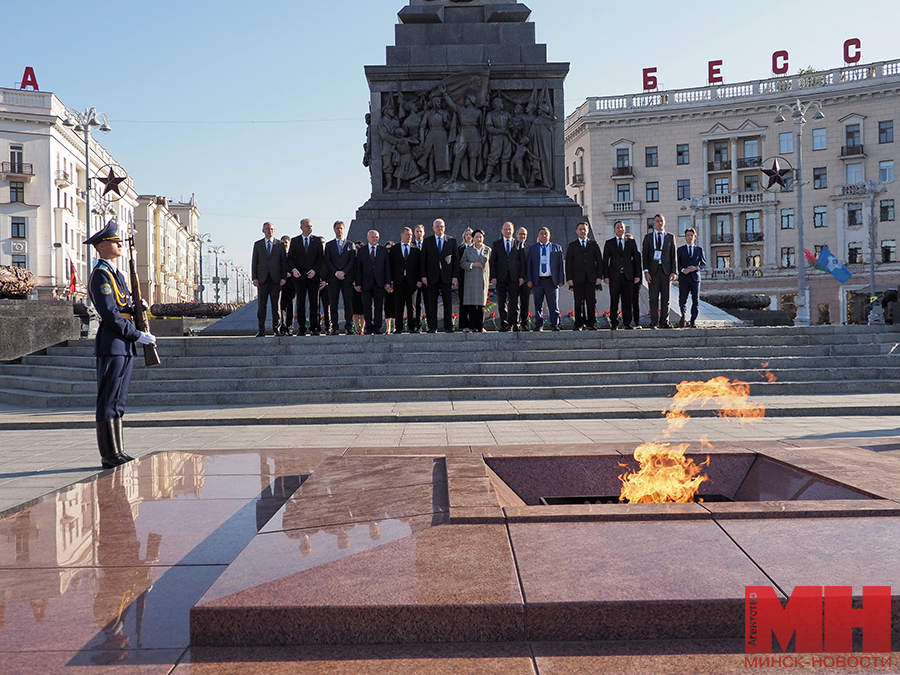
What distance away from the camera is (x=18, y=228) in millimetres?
53500

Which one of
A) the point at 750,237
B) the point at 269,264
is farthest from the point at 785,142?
the point at 269,264

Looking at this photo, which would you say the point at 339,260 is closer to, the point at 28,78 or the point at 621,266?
the point at 621,266

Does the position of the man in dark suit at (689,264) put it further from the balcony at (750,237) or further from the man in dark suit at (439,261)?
the balcony at (750,237)

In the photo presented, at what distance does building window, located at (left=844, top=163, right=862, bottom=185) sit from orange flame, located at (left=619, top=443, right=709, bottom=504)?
60181 mm

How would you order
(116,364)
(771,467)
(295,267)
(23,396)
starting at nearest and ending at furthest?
1. (771,467)
2. (116,364)
3. (23,396)
4. (295,267)

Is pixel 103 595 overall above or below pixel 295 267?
below

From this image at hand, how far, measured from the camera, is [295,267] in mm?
13719

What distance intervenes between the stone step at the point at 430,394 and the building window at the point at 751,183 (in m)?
52.9

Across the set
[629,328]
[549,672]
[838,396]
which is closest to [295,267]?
[629,328]

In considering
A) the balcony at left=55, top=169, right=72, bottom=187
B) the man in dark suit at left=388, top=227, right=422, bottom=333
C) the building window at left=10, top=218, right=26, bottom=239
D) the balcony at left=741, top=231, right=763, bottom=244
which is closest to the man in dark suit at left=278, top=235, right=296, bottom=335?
the man in dark suit at left=388, top=227, right=422, bottom=333

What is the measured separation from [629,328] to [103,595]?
12.5m

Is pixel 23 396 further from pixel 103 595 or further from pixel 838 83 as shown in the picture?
pixel 838 83

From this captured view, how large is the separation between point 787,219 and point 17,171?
2339 inches

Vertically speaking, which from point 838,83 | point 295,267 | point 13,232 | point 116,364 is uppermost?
point 838,83
